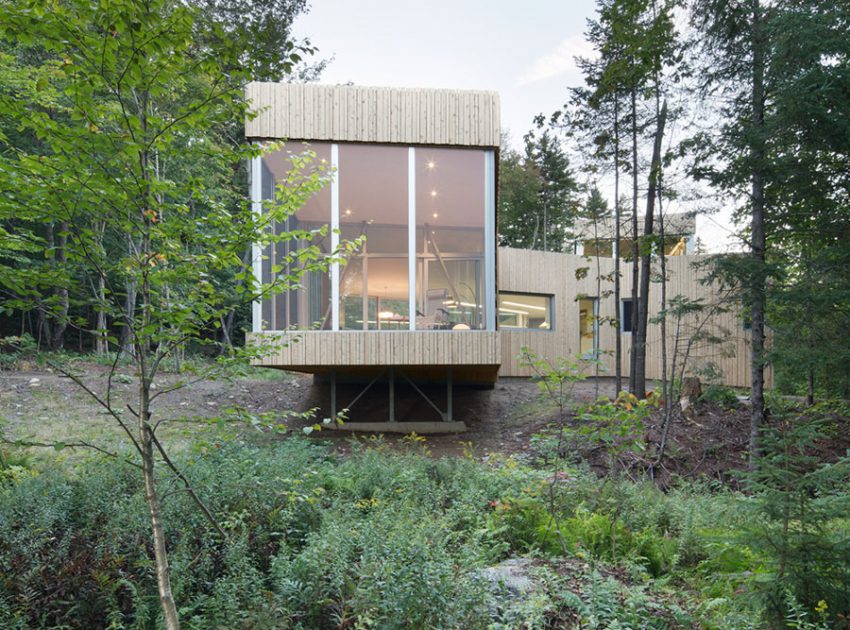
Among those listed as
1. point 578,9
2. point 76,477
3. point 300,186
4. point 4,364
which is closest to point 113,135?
point 300,186

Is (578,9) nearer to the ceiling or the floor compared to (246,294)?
nearer to the ceiling

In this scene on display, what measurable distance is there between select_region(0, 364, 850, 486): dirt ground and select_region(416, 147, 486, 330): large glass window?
78.2 inches

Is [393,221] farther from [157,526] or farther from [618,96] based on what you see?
[157,526]

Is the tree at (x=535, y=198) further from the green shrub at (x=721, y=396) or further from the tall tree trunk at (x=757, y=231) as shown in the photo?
the tall tree trunk at (x=757, y=231)

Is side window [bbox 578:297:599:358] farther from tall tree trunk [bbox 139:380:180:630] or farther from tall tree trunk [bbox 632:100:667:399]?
tall tree trunk [bbox 139:380:180:630]

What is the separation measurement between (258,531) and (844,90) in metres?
7.16

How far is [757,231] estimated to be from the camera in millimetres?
6812

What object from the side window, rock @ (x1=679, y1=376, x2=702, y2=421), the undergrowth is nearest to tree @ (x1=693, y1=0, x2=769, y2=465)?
rock @ (x1=679, y1=376, x2=702, y2=421)

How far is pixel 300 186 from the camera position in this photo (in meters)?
2.81

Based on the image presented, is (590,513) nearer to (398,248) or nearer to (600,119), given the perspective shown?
(398,248)

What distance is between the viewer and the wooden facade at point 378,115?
7.68 meters

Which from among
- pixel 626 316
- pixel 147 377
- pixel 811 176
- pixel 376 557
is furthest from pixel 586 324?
pixel 147 377

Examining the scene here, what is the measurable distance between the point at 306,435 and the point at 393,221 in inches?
165

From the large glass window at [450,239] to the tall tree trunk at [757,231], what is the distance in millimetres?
3491
